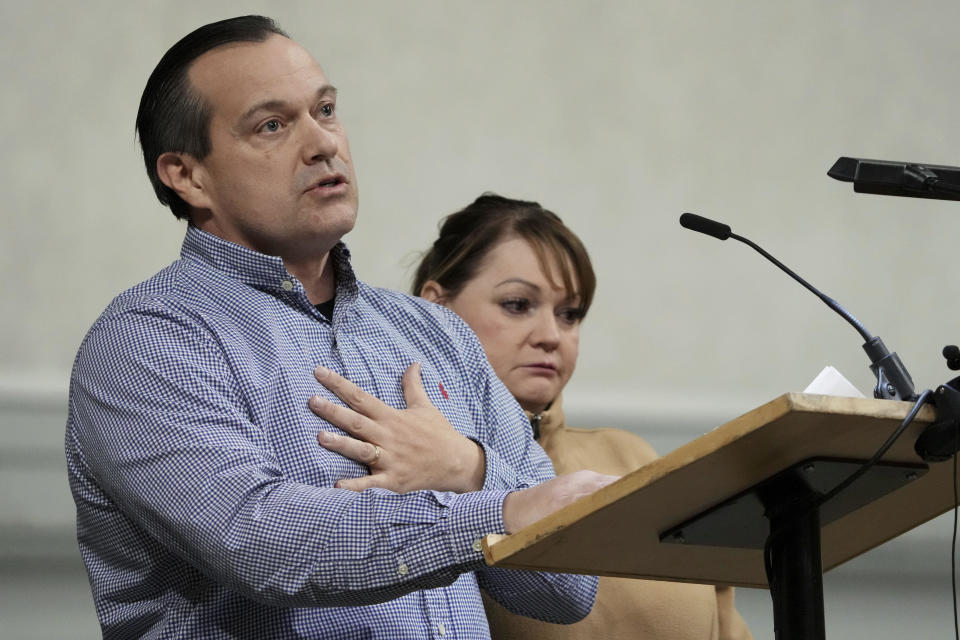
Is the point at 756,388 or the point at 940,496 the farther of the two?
the point at 756,388

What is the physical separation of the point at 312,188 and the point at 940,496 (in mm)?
957

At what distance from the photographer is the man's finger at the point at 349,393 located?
64.2 inches

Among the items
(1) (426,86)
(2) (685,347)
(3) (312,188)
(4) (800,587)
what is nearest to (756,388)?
(2) (685,347)

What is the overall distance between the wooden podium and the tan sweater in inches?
29.1

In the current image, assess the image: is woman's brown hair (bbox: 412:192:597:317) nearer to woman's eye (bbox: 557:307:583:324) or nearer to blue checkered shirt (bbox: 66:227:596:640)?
woman's eye (bbox: 557:307:583:324)

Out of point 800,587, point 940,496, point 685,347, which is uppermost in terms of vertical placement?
point 685,347

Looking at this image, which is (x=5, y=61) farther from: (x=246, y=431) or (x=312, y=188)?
(x=246, y=431)

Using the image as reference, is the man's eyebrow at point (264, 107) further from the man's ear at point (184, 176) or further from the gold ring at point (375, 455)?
the gold ring at point (375, 455)

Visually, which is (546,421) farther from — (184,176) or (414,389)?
(184,176)

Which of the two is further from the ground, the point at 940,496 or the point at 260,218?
the point at 260,218

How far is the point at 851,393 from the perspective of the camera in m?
1.39

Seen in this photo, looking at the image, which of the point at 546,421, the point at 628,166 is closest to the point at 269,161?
the point at 546,421

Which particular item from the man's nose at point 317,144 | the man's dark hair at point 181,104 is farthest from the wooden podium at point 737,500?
the man's dark hair at point 181,104

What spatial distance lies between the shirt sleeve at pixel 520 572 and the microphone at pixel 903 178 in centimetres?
62
